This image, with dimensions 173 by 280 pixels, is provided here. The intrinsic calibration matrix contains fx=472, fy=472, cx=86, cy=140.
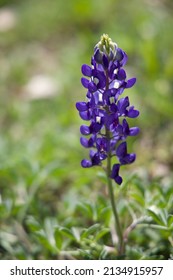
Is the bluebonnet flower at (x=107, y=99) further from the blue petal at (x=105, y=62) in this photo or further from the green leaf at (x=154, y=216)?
the green leaf at (x=154, y=216)

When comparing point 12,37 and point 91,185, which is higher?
point 12,37

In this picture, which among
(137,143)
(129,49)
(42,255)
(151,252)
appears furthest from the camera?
(129,49)

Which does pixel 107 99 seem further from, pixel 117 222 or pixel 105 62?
pixel 117 222

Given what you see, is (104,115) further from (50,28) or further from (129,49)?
(50,28)

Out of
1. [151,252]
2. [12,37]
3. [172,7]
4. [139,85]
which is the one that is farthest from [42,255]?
[172,7]

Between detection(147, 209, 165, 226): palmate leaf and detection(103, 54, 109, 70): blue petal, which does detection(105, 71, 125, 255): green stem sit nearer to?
detection(103, 54, 109, 70): blue petal

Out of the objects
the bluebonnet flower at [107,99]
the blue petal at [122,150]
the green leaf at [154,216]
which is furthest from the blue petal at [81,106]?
the green leaf at [154,216]
